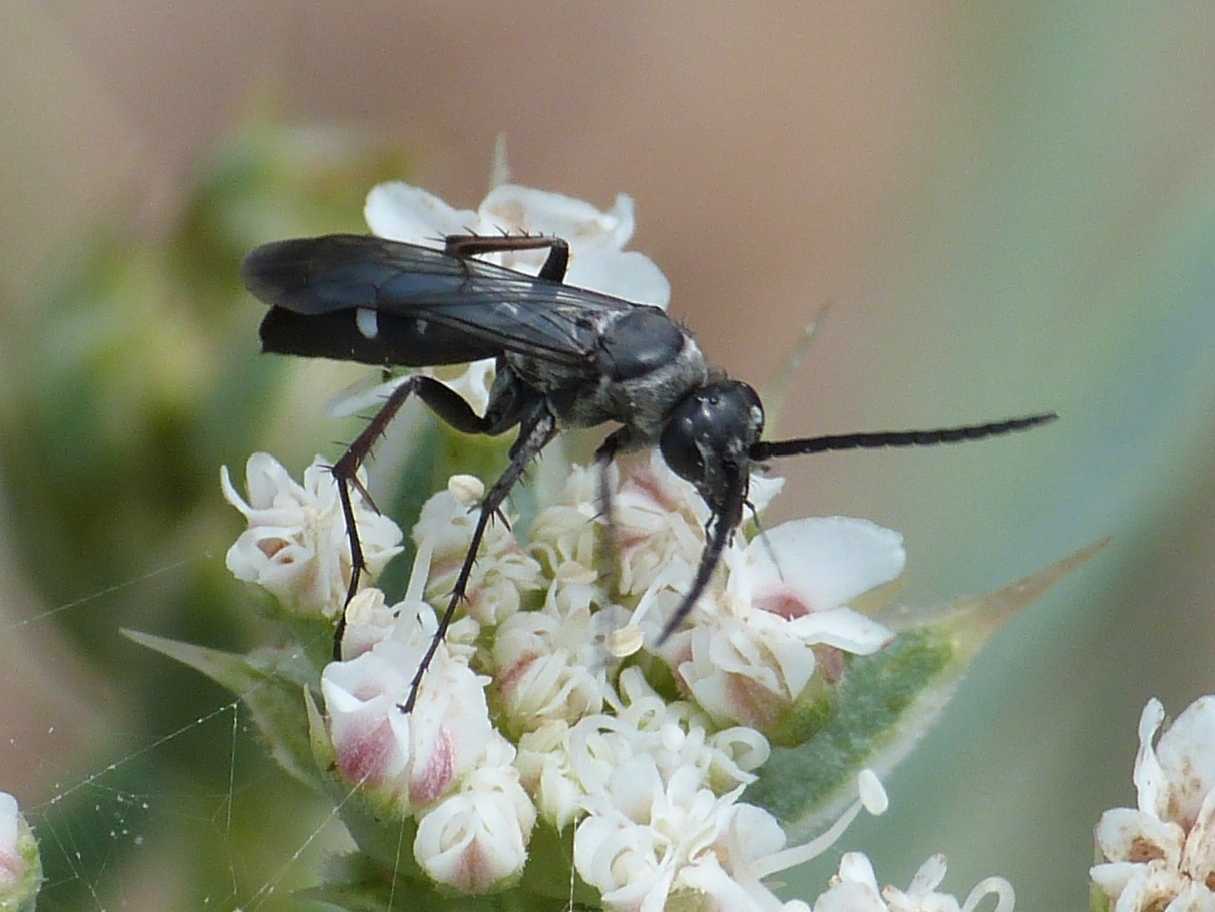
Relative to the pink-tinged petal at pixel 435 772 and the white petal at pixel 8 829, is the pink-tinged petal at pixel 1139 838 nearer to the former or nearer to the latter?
the pink-tinged petal at pixel 435 772

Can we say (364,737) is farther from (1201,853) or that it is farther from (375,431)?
(1201,853)

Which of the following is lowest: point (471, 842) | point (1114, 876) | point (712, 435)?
point (471, 842)

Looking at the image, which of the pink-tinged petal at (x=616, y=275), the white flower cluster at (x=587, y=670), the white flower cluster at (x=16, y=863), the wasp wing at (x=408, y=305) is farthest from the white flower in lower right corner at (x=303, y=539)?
the pink-tinged petal at (x=616, y=275)

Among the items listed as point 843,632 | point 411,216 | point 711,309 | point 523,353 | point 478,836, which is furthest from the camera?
point 711,309

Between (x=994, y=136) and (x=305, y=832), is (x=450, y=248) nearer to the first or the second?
(x=305, y=832)

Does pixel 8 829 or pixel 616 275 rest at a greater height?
pixel 616 275

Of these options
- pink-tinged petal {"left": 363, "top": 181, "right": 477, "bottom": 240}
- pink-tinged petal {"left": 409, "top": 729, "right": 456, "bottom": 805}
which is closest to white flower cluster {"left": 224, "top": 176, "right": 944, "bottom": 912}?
pink-tinged petal {"left": 409, "top": 729, "right": 456, "bottom": 805}

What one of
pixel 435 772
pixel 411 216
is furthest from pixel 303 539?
pixel 411 216
